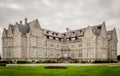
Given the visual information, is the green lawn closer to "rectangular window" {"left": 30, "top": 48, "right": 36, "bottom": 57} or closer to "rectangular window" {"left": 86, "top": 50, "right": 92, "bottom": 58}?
"rectangular window" {"left": 30, "top": 48, "right": 36, "bottom": 57}

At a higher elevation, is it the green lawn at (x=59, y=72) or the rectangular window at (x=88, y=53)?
the rectangular window at (x=88, y=53)

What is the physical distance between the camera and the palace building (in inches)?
1953

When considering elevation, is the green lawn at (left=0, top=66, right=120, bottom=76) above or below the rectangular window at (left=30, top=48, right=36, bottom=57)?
below

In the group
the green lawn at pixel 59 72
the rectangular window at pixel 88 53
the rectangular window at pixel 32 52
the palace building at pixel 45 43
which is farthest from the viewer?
the rectangular window at pixel 88 53

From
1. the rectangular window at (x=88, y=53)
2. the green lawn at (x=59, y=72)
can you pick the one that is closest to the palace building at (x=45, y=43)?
the rectangular window at (x=88, y=53)

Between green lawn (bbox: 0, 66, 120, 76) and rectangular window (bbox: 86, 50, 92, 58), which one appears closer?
green lawn (bbox: 0, 66, 120, 76)

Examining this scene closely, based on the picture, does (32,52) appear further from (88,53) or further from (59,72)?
(59,72)

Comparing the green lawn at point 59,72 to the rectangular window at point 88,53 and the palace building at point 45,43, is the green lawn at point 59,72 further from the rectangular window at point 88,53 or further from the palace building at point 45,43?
the rectangular window at point 88,53

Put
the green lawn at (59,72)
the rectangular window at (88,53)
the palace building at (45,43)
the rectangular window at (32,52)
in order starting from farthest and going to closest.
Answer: the rectangular window at (88,53), the rectangular window at (32,52), the palace building at (45,43), the green lawn at (59,72)

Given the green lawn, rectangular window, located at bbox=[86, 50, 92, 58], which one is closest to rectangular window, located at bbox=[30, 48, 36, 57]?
rectangular window, located at bbox=[86, 50, 92, 58]

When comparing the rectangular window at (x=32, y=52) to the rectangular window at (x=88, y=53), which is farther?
the rectangular window at (x=88, y=53)

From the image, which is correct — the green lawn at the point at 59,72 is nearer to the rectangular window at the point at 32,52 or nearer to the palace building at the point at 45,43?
the palace building at the point at 45,43

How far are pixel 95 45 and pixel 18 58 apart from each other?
23953 mm

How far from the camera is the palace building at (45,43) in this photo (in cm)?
4959
